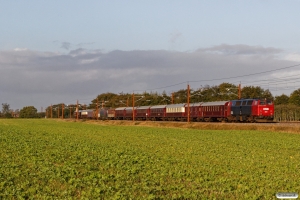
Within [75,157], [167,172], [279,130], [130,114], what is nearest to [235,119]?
[279,130]

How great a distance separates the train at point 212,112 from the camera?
6253 cm

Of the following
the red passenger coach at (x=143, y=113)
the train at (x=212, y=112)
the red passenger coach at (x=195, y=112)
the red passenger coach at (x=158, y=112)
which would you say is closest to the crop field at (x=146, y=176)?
the train at (x=212, y=112)

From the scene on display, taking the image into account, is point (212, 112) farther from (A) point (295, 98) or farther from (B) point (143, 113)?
(A) point (295, 98)

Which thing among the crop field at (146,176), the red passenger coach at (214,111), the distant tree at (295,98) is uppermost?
the distant tree at (295,98)

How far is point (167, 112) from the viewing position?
91125 mm

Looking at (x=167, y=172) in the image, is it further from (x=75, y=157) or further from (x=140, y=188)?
(x=75, y=157)

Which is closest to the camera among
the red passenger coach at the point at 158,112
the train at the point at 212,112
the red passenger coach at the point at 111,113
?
the train at the point at 212,112

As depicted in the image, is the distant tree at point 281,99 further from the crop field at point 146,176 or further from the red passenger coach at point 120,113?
the crop field at point 146,176

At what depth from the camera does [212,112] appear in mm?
75188

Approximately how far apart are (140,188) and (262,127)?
40.7m

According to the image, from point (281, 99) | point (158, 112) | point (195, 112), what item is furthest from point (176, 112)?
point (281, 99)

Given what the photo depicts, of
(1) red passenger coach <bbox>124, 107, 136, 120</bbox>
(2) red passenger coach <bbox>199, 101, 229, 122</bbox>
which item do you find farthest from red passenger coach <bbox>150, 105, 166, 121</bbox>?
(2) red passenger coach <bbox>199, 101, 229, 122</bbox>

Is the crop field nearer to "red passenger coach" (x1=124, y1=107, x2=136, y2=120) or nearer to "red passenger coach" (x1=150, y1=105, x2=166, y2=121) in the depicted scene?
"red passenger coach" (x1=150, y1=105, x2=166, y2=121)

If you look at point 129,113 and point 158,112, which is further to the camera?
point 129,113
